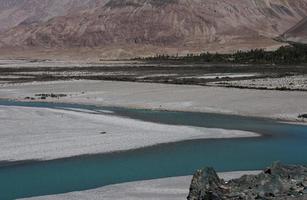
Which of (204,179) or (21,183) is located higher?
(204,179)

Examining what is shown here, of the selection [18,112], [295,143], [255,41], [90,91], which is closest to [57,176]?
[295,143]

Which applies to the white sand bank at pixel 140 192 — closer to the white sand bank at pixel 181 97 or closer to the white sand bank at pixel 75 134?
the white sand bank at pixel 75 134

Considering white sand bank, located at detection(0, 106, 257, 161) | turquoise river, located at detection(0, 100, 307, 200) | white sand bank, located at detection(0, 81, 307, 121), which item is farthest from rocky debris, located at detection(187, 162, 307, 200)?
white sand bank, located at detection(0, 81, 307, 121)

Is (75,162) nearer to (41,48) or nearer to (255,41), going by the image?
(255,41)

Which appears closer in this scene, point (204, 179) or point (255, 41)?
point (204, 179)

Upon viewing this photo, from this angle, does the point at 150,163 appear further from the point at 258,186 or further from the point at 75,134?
the point at 258,186

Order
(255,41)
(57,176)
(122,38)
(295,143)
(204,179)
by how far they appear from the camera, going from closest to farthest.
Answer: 1. (204,179)
2. (57,176)
3. (295,143)
4. (255,41)
5. (122,38)

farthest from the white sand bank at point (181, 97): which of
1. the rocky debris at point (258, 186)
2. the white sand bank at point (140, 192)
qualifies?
the rocky debris at point (258, 186)
